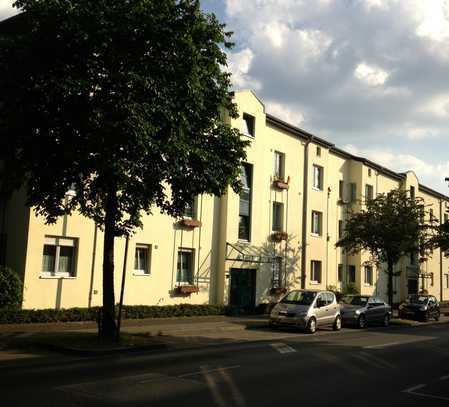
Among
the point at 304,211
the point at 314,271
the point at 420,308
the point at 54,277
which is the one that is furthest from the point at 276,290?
the point at 54,277

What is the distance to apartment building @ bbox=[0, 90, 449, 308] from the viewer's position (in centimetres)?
2070

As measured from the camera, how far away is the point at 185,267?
2698cm

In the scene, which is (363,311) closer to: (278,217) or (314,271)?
(278,217)

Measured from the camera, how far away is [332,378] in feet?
35.8

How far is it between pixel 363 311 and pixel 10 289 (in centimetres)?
1551

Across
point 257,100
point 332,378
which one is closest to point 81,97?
point 332,378

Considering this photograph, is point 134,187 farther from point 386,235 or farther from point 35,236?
point 386,235

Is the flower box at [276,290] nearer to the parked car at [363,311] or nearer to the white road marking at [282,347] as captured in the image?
the parked car at [363,311]

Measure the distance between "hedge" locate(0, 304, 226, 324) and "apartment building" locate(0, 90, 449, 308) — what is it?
0.82 m

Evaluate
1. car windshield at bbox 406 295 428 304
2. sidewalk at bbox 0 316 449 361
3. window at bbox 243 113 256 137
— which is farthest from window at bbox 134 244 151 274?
car windshield at bbox 406 295 428 304

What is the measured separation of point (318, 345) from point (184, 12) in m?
10.3

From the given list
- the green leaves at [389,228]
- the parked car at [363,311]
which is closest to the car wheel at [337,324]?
the parked car at [363,311]

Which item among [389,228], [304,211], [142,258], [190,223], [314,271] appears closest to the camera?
[142,258]

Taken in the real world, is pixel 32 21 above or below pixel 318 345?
above
